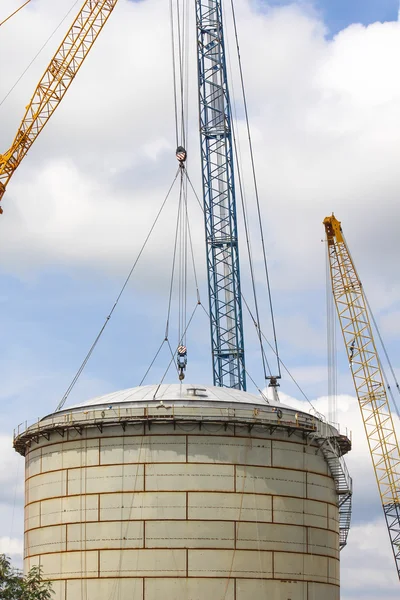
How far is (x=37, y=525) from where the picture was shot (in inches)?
2430

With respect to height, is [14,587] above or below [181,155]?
below

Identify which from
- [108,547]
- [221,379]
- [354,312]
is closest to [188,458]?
[108,547]

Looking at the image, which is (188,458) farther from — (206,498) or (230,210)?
(230,210)

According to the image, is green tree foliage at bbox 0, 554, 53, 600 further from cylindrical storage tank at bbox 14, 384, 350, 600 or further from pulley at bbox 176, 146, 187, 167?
pulley at bbox 176, 146, 187, 167

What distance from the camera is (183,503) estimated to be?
188ft

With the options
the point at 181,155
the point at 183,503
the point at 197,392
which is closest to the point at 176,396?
the point at 197,392

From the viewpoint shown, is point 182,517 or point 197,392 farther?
point 197,392

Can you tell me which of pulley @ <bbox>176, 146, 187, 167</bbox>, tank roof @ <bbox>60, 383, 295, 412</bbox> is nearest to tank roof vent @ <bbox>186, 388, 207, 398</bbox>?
tank roof @ <bbox>60, 383, 295, 412</bbox>

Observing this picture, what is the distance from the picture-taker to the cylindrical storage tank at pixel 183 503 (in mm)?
56812

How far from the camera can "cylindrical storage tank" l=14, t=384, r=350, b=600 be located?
56.8m

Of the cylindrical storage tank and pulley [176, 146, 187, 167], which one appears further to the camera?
pulley [176, 146, 187, 167]

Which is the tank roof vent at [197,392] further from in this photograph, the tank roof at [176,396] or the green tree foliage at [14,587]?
the green tree foliage at [14,587]

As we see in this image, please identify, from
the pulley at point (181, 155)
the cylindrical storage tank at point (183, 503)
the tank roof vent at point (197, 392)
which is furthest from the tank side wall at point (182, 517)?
the pulley at point (181, 155)

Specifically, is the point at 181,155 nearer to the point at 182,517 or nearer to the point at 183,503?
the point at 183,503
